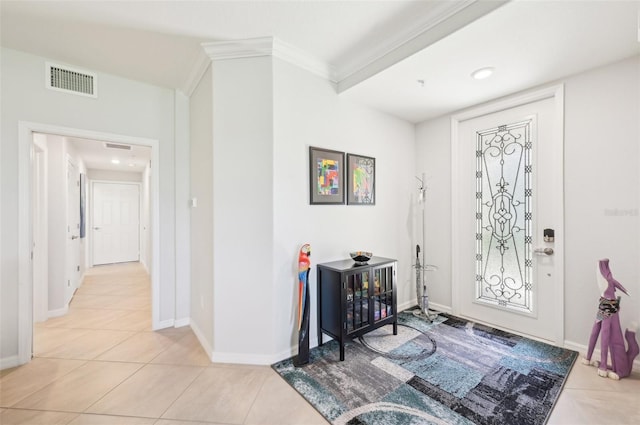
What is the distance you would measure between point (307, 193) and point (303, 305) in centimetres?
99

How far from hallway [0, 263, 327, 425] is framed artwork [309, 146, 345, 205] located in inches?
61.3

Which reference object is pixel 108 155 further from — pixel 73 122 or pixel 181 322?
pixel 181 322

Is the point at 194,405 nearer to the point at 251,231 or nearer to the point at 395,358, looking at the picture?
the point at 251,231

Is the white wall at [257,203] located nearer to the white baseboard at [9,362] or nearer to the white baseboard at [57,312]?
the white baseboard at [9,362]

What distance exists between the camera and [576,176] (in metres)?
2.37

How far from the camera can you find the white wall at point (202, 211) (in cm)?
242

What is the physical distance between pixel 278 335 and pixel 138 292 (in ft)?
10.6

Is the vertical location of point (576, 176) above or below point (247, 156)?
below

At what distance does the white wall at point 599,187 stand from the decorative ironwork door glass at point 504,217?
1.05 ft

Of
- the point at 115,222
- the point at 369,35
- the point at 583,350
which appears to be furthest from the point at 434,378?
the point at 115,222

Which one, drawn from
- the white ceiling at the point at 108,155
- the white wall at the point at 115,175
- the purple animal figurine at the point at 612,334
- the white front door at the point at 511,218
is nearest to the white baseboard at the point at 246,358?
the white front door at the point at 511,218

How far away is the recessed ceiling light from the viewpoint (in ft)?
7.43

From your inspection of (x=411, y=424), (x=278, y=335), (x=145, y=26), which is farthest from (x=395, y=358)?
(x=145, y=26)

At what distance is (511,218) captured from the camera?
110 inches
